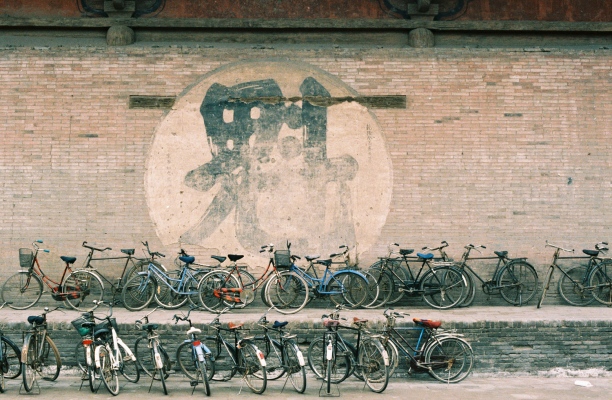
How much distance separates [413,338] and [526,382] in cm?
164

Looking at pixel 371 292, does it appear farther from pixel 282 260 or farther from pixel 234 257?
pixel 234 257

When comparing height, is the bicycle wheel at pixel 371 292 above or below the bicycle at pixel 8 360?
above

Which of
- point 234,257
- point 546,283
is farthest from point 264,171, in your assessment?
point 546,283

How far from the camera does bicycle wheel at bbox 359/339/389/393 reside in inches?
363

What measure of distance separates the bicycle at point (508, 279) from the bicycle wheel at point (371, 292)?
4.27ft

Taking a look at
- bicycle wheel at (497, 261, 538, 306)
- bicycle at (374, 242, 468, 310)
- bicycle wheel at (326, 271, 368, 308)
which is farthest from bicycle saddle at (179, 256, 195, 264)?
bicycle wheel at (497, 261, 538, 306)

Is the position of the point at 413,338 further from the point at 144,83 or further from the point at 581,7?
the point at 581,7

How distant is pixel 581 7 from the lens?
13.6m

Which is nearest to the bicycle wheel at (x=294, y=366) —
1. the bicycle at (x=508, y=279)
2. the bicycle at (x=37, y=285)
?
the bicycle at (x=508, y=279)

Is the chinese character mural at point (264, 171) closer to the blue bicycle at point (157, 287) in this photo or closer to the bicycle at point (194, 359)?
the blue bicycle at point (157, 287)

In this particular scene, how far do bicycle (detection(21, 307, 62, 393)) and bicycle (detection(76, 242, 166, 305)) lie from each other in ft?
7.38

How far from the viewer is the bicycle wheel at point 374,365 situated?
30.3 feet

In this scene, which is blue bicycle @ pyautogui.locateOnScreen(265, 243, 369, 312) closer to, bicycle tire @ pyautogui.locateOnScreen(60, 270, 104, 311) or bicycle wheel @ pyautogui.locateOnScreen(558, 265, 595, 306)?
bicycle tire @ pyautogui.locateOnScreen(60, 270, 104, 311)

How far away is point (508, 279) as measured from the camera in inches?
484
